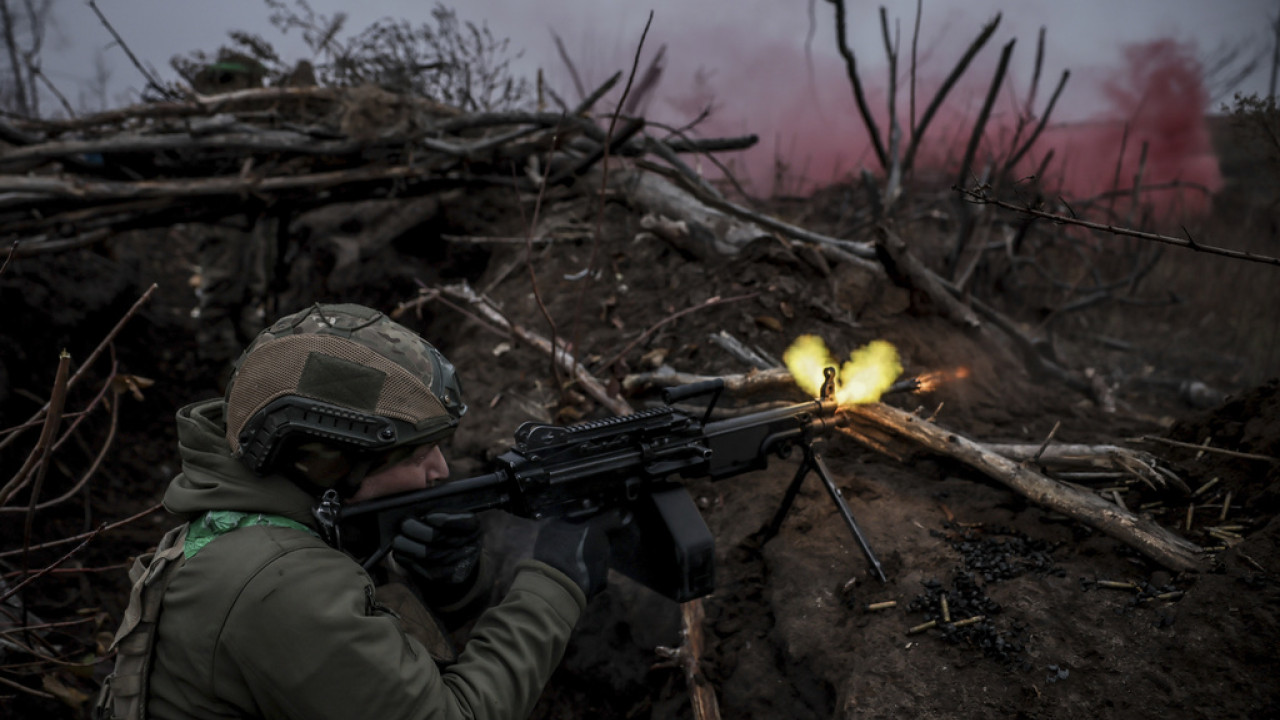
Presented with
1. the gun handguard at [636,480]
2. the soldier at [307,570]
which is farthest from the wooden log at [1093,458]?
the soldier at [307,570]

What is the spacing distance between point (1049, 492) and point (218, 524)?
296 centimetres

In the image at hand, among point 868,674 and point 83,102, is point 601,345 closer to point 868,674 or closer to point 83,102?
point 868,674

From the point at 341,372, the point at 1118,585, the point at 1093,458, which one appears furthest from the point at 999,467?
the point at 341,372

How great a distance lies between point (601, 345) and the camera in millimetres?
4613

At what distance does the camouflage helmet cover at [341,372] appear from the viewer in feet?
5.78

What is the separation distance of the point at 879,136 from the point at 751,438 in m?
3.81

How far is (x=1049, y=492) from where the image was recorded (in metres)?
2.77

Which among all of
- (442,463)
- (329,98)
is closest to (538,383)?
(442,463)

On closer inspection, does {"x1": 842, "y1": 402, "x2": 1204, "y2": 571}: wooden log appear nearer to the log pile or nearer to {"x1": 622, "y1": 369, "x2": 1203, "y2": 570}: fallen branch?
{"x1": 622, "y1": 369, "x2": 1203, "y2": 570}: fallen branch

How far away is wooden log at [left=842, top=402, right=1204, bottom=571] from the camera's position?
2.41 m

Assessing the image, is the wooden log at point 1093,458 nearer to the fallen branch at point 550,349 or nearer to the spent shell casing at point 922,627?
the spent shell casing at point 922,627

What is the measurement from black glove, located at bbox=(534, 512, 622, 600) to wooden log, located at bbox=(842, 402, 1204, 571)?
135 centimetres

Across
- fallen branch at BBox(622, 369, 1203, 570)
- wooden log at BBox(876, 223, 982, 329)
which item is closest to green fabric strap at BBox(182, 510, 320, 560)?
fallen branch at BBox(622, 369, 1203, 570)

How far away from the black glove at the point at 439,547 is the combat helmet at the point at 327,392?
28cm
